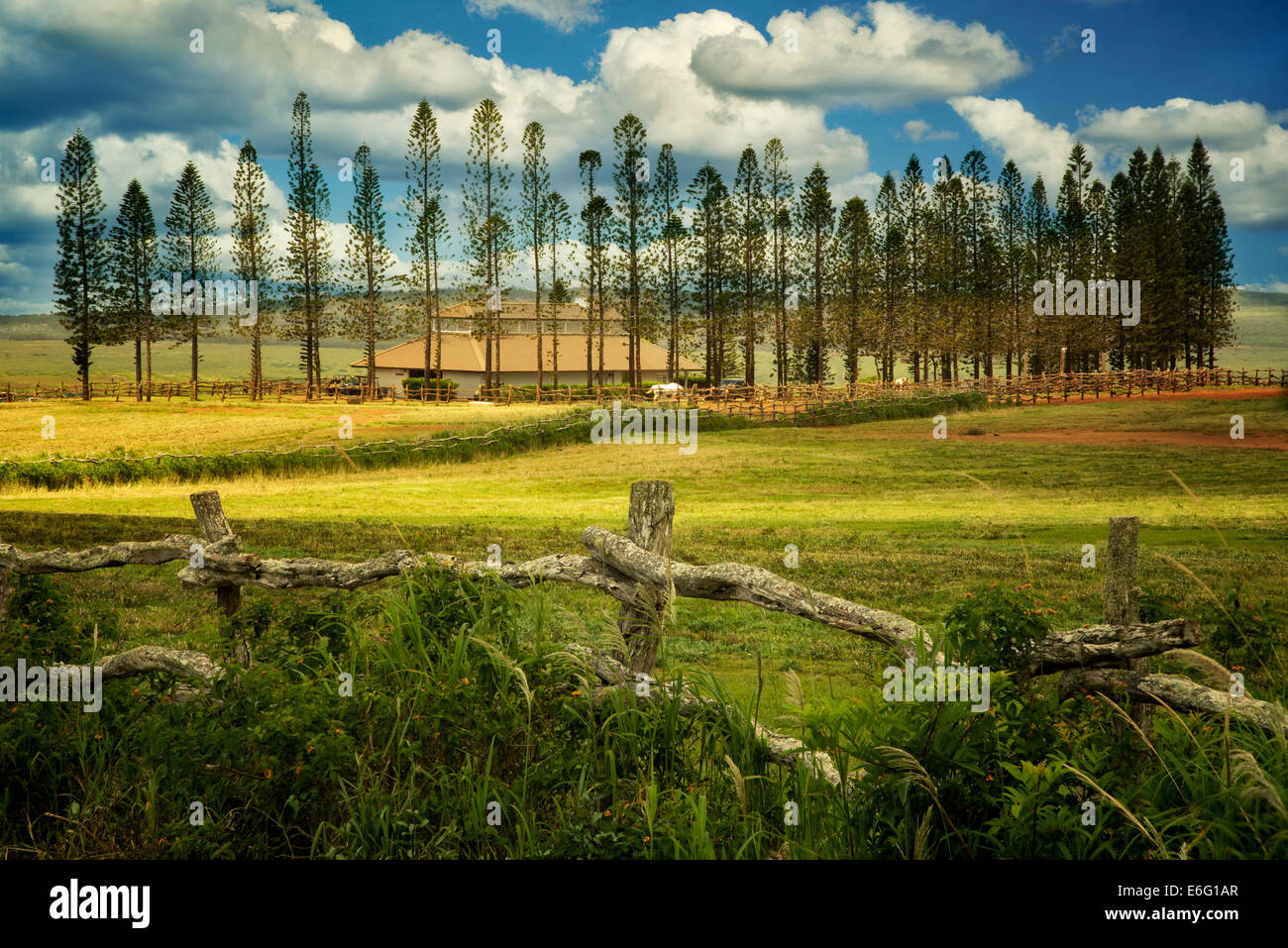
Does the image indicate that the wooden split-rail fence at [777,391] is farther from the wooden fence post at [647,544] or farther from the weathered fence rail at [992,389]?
the wooden fence post at [647,544]

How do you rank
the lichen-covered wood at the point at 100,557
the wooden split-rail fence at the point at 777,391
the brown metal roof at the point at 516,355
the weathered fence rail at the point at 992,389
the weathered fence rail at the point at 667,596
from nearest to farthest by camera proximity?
the weathered fence rail at the point at 667,596, the lichen-covered wood at the point at 100,557, the weathered fence rail at the point at 992,389, the wooden split-rail fence at the point at 777,391, the brown metal roof at the point at 516,355

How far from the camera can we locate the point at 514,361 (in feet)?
234

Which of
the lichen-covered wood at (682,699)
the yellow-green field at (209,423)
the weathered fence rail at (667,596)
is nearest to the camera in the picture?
the weathered fence rail at (667,596)

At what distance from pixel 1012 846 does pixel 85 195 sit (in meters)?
65.3

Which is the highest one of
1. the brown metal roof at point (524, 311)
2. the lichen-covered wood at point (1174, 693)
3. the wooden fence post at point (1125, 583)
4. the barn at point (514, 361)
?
the brown metal roof at point (524, 311)

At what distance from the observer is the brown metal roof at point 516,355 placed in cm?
6969

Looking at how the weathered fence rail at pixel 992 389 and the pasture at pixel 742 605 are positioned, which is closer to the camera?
the pasture at pixel 742 605

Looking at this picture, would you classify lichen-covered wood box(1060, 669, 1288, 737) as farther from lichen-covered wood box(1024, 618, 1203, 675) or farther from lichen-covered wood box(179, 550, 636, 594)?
lichen-covered wood box(179, 550, 636, 594)

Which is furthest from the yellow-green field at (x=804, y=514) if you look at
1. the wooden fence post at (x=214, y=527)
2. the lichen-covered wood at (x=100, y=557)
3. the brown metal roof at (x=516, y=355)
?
the brown metal roof at (x=516, y=355)

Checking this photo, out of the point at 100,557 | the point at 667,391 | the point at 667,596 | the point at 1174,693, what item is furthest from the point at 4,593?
the point at 667,391

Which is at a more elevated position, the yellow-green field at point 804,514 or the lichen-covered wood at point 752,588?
the lichen-covered wood at point 752,588

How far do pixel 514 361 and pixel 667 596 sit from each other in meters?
68.1
